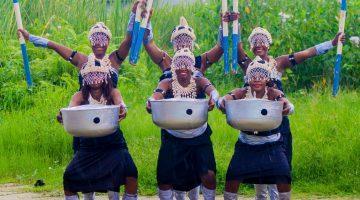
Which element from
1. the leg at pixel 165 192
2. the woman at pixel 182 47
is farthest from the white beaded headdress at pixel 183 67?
the leg at pixel 165 192

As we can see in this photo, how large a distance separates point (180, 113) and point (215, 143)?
297 cm

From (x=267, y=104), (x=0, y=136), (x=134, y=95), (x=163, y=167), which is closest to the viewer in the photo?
(x=267, y=104)

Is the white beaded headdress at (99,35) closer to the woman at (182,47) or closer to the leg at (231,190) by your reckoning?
the woman at (182,47)

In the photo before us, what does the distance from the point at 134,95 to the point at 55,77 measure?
1.11 meters

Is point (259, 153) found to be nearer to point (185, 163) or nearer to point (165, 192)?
point (185, 163)

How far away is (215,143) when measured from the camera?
10008 mm

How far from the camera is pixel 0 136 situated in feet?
35.1

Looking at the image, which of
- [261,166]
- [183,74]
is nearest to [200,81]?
[183,74]

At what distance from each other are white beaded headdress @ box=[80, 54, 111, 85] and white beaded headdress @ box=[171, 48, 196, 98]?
0.51m

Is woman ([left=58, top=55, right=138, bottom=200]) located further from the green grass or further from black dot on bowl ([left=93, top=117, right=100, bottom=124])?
the green grass

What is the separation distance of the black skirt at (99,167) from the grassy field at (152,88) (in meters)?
1.74

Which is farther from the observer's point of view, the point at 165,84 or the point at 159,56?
the point at 159,56

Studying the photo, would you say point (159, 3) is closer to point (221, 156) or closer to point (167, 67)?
point (221, 156)

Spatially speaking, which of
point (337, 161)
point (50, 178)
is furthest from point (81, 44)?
point (337, 161)
